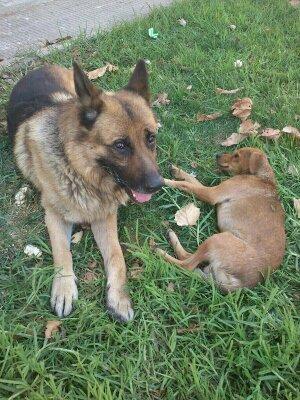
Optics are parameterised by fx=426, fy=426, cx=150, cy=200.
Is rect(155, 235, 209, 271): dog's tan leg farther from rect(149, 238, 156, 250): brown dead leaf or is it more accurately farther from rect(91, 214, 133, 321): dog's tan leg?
rect(91, 214, 133, 321): dog's tan leg

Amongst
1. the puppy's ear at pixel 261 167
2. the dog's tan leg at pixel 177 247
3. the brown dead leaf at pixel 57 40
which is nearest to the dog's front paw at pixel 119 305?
the dog's tan leg at pixel 177 247

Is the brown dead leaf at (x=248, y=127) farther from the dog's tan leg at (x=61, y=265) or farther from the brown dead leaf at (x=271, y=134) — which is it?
the dog's tan leg at (x=61, y=265)

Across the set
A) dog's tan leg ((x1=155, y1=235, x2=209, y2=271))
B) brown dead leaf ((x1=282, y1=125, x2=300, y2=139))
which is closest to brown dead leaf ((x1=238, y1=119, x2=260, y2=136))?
brown dead leaf ((x1=282, y1=125, x2=300, y2=139))

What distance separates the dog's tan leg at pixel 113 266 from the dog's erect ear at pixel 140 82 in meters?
0.87

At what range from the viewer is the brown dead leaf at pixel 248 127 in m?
3.77

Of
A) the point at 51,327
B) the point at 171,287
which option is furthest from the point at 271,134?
the point at 51,327

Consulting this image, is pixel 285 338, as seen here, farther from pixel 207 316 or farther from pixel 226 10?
pixel 226 10

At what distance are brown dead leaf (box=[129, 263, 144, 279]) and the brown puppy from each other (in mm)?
180

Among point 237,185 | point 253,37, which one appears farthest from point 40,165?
point 253,37

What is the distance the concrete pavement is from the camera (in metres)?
4.81

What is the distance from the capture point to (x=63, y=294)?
8.43 feet

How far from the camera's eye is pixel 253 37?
16.3ft

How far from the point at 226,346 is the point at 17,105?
237 cm

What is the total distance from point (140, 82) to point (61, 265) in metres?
1.30
